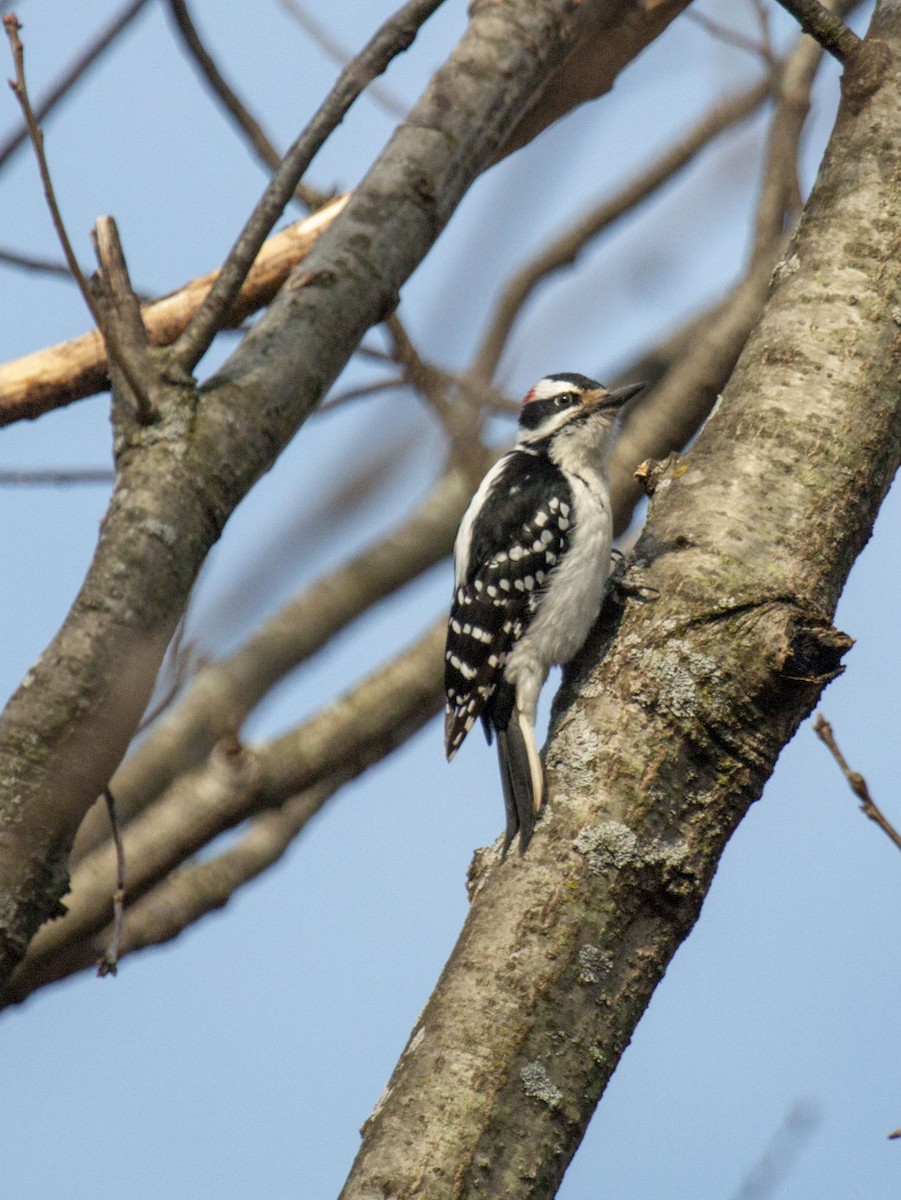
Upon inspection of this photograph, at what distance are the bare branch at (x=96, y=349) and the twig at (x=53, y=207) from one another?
44.2 inches

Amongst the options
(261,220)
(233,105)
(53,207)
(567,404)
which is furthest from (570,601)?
(53,207)

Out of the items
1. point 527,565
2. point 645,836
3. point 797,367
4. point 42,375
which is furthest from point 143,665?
point 527,565

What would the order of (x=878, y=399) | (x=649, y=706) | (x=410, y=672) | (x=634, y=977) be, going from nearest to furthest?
(x=634, y=977) < (x=649, y=706) < (x=878, y=399) < (x=410, y=672)

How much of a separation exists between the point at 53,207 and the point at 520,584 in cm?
246

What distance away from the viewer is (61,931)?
4734 millimetres

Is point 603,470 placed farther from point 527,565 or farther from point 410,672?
point 410,672

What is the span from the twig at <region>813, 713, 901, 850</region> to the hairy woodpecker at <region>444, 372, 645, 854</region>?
129cm

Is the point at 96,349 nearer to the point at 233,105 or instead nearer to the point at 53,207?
the point at 233,105

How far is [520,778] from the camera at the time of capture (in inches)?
153

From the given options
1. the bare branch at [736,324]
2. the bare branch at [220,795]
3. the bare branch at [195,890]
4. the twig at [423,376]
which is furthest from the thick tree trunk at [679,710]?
the bare branch at [195,890]

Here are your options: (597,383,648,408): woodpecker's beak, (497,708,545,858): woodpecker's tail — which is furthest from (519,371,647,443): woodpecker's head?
(497,708,545,858): woodpecker's tail

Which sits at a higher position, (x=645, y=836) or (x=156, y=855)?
(x=156, y=855)

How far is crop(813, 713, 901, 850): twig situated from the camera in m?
2.54

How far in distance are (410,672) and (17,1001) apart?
1877 millimetres
